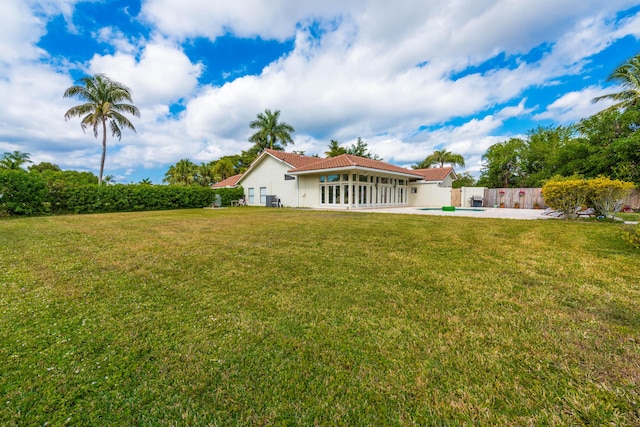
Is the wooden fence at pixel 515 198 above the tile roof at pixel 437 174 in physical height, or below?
below

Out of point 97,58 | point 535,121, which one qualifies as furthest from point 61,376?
point 535,121

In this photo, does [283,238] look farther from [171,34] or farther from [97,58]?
[97,58]

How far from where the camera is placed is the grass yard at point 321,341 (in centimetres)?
159

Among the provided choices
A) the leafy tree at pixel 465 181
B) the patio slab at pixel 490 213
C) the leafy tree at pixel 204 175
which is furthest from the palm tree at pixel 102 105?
the leafy tree at pixel 465 181

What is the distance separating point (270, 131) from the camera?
32.6 m

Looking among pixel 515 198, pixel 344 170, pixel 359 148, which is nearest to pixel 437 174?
pixel 515 198

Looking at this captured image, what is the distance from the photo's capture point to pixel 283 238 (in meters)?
6.86

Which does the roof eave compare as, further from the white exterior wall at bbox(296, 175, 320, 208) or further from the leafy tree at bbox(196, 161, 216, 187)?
the leafy tree at bbox(196, 161, 216, 187)

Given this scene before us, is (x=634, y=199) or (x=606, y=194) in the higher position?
(x=606, y=194)

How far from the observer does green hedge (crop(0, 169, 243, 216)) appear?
12.5 meters

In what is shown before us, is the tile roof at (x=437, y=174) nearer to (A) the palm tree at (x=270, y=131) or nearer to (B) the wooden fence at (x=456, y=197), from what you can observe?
(B) the wooden fence at (x=456, y=197)

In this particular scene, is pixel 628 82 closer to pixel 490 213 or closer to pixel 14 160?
pixel 490 213

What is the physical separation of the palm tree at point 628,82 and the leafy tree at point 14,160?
49.3 m

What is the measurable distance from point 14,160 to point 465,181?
5409 centimetres
